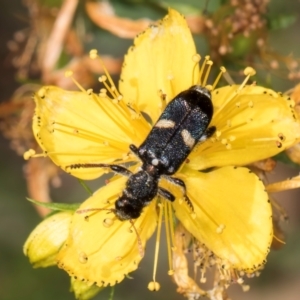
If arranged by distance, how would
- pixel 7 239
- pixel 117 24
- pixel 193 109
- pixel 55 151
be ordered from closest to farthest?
pixel 193 109
pixel 55 151
pixel 117 24
pixel 7 239

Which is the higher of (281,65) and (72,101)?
(72,101)

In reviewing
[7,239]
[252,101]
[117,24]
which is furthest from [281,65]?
[7,239]

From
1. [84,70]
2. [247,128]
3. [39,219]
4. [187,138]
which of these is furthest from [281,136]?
[39,219]

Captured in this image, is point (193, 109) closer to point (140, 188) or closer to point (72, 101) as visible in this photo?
point (140, 188)

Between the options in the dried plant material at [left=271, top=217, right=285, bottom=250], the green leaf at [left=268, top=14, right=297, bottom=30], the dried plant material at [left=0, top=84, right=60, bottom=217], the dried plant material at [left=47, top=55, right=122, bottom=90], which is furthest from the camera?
the dried plant material at [left=0, top=84, right=60, bottom=217]

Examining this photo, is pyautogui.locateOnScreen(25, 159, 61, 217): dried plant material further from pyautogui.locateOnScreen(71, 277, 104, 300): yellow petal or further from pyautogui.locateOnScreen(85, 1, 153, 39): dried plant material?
pyautogui.locateOnScreen(71, 277, 104, 300): yellow petal

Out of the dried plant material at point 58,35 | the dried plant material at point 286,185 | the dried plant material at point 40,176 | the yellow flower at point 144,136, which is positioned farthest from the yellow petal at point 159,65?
the dried plant material at point 40,176

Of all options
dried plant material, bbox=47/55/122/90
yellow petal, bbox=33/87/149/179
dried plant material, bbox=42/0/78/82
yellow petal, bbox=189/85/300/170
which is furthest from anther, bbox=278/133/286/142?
dried plant material, bbox=42/0/78/82

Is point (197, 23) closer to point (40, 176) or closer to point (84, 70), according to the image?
point (84, 70)

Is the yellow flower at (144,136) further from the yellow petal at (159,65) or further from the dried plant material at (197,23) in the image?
the dried plant material at (197,23)
